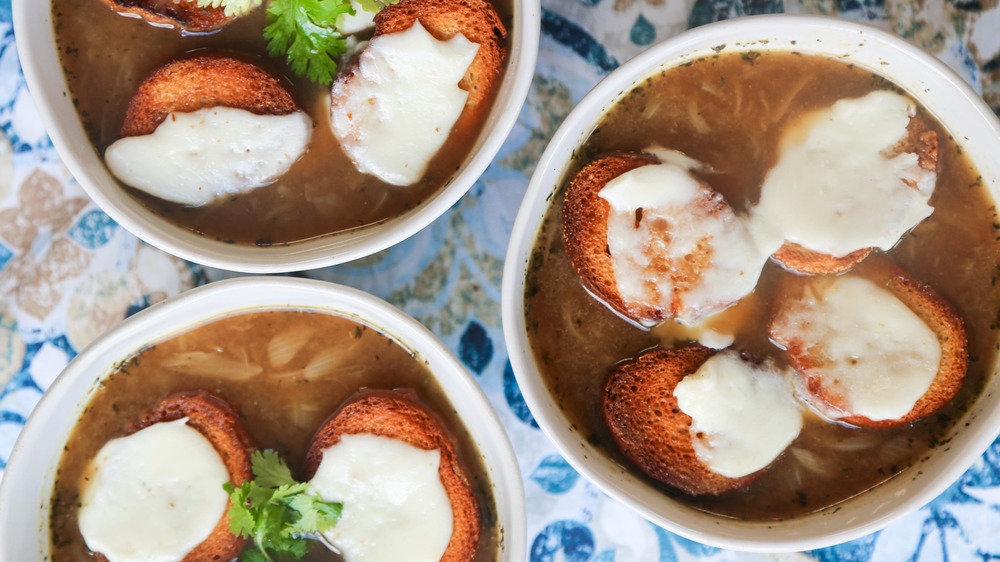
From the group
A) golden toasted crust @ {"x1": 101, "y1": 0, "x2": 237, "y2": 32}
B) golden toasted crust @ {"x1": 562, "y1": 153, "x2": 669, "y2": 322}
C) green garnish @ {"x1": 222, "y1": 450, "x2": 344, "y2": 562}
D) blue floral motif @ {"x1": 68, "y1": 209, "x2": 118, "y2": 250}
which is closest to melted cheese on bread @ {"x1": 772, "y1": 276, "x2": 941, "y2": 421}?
golden toasted crust @ {"x1": 562, "y1": 153, "x2": 669, "y2": 322}

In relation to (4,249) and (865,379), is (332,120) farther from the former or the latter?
(865,379)

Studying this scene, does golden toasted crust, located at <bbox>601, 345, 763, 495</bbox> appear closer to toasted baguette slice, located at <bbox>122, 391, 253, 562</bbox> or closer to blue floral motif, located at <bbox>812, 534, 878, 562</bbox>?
blue floral motif, located at <bbox>812, 534, 878, 562</bbox>

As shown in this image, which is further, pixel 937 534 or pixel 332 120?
pixel 937 534

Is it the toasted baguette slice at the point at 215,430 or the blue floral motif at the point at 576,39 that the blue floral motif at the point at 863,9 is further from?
the toasted baguette slice at the point at 215,430

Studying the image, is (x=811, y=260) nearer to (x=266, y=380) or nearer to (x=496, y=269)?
(x=496, y=269)

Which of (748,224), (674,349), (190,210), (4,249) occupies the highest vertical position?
(748,224)

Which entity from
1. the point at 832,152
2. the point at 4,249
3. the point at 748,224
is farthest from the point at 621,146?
the point at 4,249

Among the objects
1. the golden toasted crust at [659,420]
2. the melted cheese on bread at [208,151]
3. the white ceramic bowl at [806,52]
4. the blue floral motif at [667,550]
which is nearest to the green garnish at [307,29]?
the melted cheese on bread at [208,151]

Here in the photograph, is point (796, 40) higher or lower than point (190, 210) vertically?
higher
